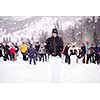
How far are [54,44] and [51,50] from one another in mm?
83

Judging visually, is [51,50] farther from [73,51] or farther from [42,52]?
[73,51]

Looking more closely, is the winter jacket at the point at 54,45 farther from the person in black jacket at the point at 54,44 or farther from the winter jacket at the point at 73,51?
the winter jacket at the point at 73,51

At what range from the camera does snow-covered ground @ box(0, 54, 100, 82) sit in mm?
3494

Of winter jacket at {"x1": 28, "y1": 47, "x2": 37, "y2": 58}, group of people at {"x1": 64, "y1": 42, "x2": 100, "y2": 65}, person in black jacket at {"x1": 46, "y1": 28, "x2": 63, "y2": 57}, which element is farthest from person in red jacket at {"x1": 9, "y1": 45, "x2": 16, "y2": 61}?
group of people at {"x1": 64, "y1": 42, "x2": 100, "y2": 65}

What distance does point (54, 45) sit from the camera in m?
3.53

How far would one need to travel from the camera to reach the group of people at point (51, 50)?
3.50 m

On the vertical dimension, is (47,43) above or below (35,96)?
above

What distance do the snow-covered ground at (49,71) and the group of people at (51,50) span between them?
6 cm

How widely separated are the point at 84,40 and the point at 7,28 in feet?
3.14

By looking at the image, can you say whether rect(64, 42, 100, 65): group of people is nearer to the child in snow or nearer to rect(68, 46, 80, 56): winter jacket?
rect(68, 46, 80, 56): winter jacket

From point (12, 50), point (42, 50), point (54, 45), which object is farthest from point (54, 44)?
point (12, 50)
